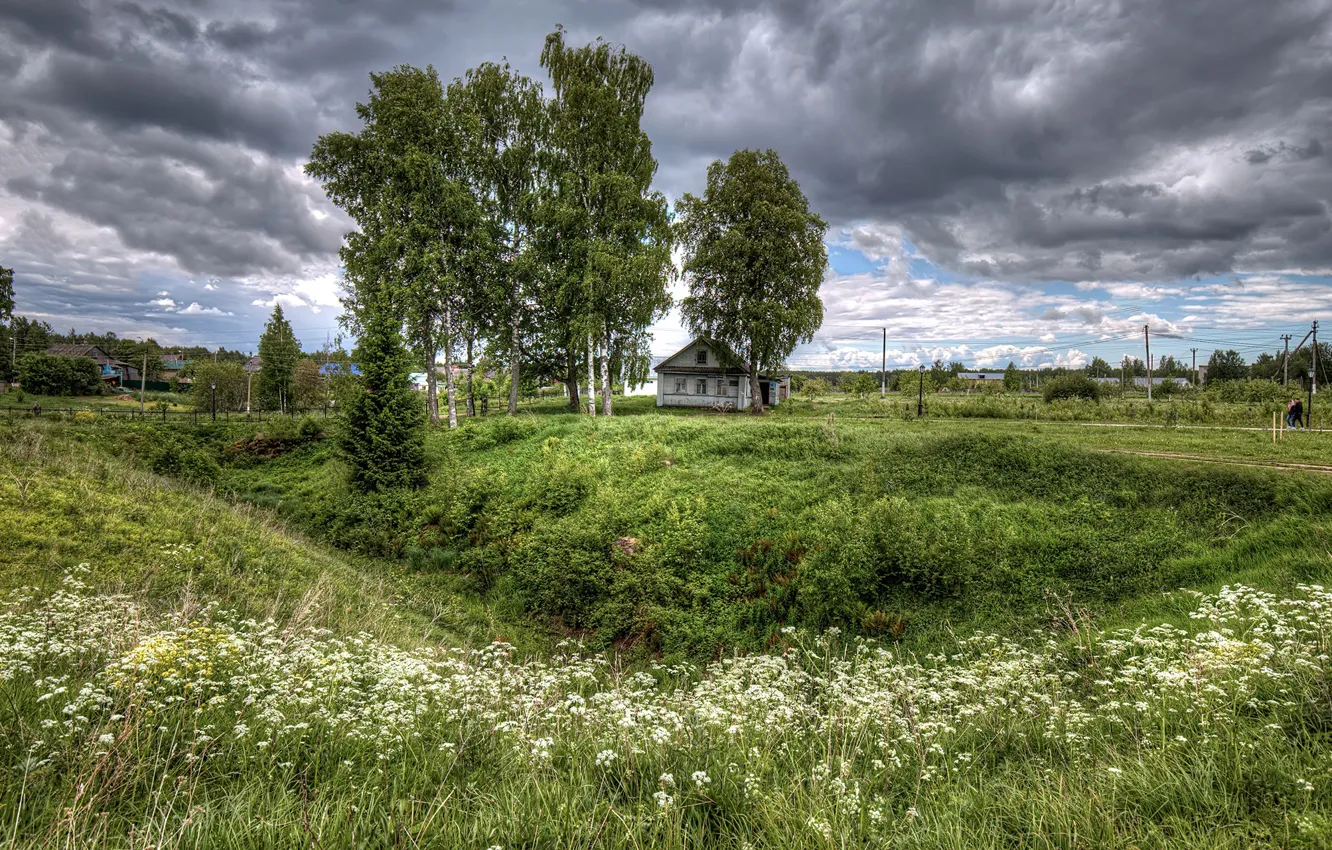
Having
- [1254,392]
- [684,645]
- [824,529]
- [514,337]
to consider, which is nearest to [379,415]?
[514,337]

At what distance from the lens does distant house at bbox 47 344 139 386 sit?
219 feet

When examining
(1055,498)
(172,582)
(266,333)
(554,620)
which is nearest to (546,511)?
(554,620)

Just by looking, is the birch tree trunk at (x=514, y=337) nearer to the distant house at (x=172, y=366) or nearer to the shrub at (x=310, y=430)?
the shrub at (x=310, y=430)

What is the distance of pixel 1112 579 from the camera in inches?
387

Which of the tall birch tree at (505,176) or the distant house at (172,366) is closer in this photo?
the tall birch tree at (505,176)

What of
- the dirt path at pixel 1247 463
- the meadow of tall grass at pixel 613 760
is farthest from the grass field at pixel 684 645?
the dirt path at pixel 1247 463

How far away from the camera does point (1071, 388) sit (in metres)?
49.5

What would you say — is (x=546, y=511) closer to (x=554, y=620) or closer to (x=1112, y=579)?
(x=554, y=620)

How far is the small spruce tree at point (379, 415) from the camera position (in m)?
18.9

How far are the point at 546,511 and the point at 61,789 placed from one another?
13.8 meters

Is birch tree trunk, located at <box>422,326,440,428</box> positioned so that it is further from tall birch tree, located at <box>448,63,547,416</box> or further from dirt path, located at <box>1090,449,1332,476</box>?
dirt path, located at <box>1090,449,1332,476</box>

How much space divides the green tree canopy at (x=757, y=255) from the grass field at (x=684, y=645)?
12.0 metres

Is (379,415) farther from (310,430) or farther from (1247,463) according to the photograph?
(1247,463)

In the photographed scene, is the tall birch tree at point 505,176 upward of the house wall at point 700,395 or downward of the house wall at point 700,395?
upward
